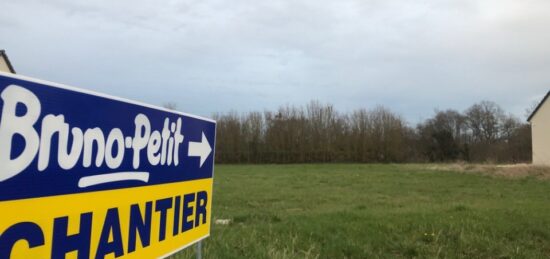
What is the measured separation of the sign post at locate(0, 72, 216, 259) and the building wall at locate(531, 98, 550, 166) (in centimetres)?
4750

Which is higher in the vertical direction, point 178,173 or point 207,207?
point 178,173

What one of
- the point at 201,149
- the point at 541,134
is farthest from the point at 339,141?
the point at 201,149

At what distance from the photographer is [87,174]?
7.79 feet

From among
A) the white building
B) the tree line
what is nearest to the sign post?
the white building

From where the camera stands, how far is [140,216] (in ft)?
9.34

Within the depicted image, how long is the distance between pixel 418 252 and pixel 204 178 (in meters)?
4.06

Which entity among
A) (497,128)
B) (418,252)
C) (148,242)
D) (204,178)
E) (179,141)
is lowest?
(418,252)

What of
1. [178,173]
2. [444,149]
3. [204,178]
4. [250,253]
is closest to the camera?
[178,173]

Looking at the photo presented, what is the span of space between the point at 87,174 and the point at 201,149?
1.48 m

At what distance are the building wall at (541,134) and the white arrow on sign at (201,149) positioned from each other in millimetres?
46798

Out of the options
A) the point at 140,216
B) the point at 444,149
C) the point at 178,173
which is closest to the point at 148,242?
the point at 140,216

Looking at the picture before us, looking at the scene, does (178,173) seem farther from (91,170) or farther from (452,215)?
(452,215)

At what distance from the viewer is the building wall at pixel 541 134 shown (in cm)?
4431

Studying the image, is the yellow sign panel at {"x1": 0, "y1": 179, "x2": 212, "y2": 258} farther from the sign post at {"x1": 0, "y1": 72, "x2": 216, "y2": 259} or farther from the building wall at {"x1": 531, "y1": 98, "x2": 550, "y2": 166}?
the building wall at {"x1": 531, "y1": 98, "x2": 550, "y2": 166}
